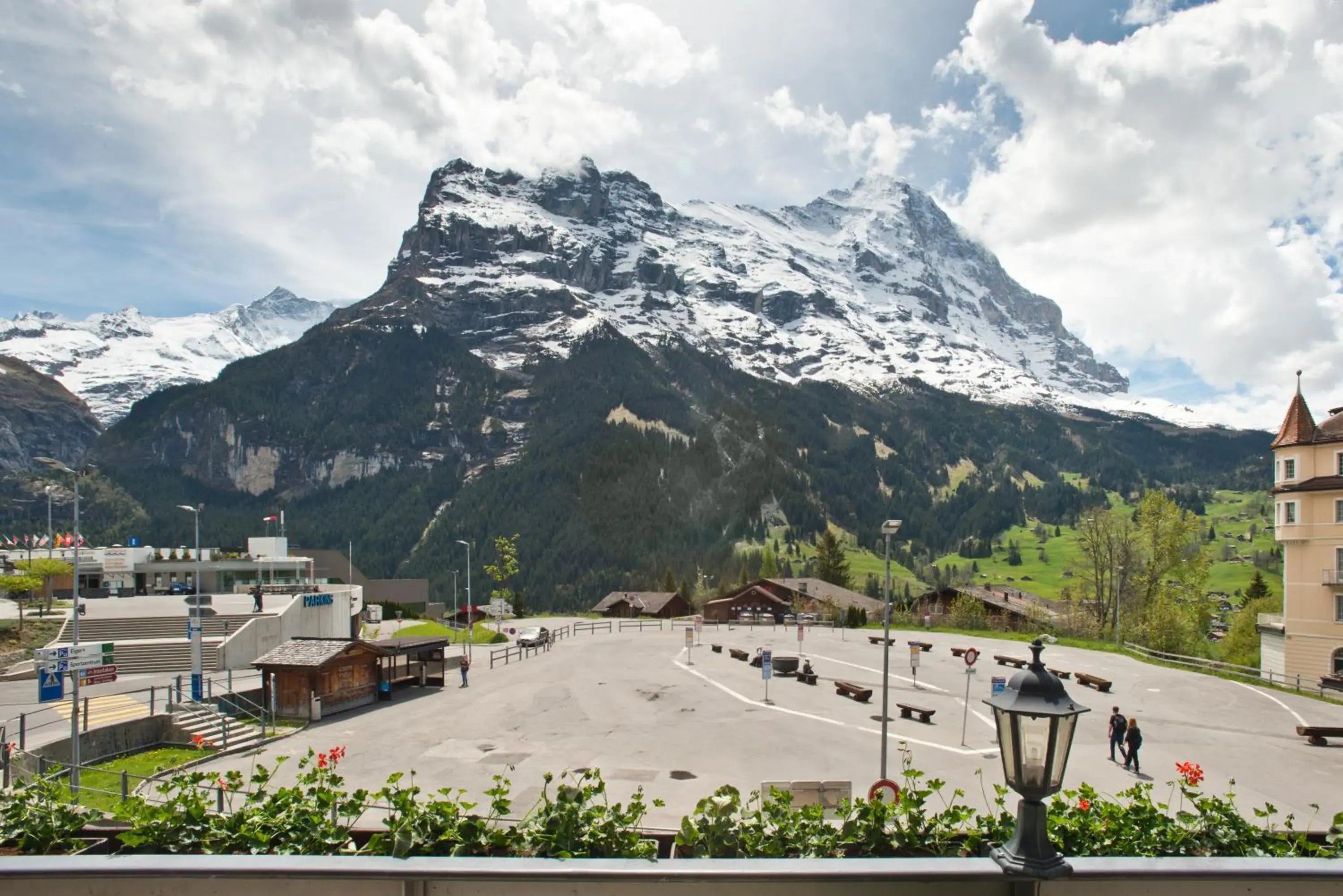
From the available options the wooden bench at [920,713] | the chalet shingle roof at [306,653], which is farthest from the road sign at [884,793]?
the chalet shingle roof at [306,653]

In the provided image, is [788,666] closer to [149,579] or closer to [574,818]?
[574,818]

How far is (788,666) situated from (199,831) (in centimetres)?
4005

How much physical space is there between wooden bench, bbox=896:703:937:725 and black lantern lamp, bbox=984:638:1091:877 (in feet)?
86.8

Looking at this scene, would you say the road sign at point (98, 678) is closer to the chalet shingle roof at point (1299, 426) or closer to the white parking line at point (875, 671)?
the white parking line at point (875, 671)

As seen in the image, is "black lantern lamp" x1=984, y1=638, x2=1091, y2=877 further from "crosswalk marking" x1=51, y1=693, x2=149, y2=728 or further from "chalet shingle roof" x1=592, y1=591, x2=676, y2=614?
"chalet shingle roof" x1=592, y1=591, x2=676, y2=614

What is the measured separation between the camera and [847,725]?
30359mm

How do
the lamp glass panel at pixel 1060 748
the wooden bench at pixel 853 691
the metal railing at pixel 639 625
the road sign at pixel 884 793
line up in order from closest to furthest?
the lamp glass panel at pixel 1060 748
the road sign at pixel 884 793
the wooden bench at pixel 853 691
the metal railing at pixel 639 625

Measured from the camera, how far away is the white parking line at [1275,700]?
31.4m

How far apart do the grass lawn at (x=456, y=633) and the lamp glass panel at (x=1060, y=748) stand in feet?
207

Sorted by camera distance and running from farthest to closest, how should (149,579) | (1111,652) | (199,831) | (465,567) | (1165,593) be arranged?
(465,567)
(149,579)
(1165,593)
(1111,652)
(199,831)

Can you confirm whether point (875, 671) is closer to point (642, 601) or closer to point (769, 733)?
point (769, 733)

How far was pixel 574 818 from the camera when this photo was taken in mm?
5848

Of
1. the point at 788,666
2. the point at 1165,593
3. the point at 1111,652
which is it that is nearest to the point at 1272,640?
the point at 1111,652

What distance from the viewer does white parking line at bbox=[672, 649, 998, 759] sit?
2612 centimetres
